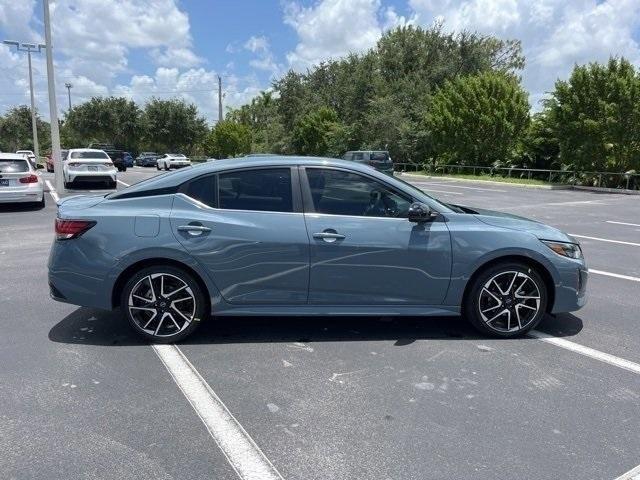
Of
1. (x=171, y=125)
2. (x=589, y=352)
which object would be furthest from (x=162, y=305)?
(x=171, y=125)

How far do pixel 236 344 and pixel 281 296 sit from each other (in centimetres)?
57

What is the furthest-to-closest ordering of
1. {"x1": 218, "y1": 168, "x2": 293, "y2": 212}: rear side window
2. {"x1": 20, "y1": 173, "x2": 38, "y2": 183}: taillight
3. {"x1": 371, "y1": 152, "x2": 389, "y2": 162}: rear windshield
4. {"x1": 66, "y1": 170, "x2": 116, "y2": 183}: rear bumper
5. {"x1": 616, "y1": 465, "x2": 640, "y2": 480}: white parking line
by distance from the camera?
{"x1": 371, "y1": 152, "x2": 389, "y2": 162}: rear windshield < {"x1": 66, "y1": 170, "x2": 116, "y2": 183}: rear bumper < {"x1": 20, "y1": 173, "x2": 38, "y2": 183}: taillight < {"x1": 218, "y1": 168, "x2": 293, "y2": 212}: rear side window < {"x1": 616, "y1": 465, "x2": 640, "y2": 480}: white parking line

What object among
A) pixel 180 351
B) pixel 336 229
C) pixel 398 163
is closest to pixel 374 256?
pixel 336 229

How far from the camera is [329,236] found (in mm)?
4441

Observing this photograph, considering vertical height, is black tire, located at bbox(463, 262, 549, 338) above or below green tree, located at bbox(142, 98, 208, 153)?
below

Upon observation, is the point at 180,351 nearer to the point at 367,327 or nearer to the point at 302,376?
the point at 302,376

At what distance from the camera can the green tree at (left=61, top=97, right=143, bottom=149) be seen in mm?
64688

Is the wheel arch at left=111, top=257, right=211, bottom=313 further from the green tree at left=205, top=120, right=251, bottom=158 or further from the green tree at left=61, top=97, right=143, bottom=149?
the green tree at left=61, top=97, right=143, bottom=149

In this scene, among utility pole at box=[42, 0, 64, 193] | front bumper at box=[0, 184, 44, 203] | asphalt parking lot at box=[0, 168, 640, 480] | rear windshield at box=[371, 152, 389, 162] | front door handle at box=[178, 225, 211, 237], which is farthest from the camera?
rear windshield at box=[371, 152, 389, 162]

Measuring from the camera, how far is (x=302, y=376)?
3.95 m

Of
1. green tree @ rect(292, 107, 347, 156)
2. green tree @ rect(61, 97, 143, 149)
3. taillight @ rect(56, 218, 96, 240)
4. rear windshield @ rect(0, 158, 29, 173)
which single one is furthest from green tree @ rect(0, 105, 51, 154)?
taillight @ rect(56, 218, 96, 240)

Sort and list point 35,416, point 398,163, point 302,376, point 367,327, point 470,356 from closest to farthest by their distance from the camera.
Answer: point 35,416, point 302,376, point 470,356, point 367,327, point 398,163

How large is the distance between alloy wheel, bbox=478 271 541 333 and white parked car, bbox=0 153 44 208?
12789mm

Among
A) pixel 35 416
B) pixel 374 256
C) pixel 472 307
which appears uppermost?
pixel 374 256
